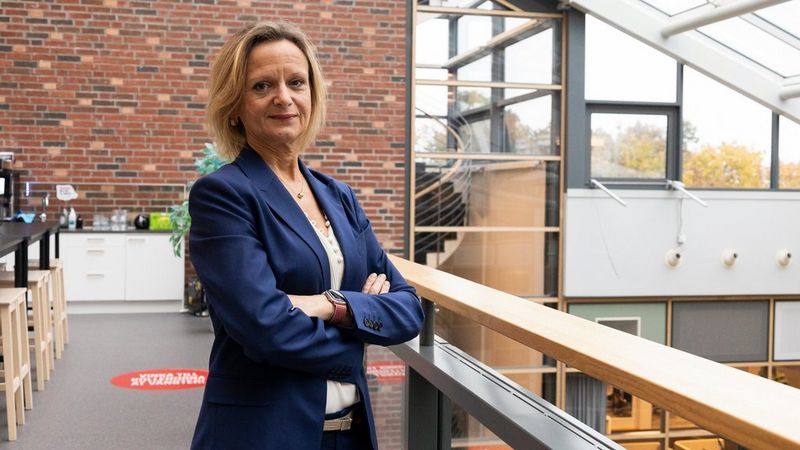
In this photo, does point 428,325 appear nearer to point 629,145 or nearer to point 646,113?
point 629,145

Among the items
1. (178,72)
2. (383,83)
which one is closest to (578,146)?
(383,83)

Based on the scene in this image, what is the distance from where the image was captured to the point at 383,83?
8852 millimetres

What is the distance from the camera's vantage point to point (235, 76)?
59.6 inches

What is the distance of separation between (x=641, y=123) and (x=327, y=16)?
387 cm

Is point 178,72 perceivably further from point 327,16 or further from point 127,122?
point 327,16

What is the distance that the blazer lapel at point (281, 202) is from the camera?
1479mm

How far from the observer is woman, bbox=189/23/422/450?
139 centimetres

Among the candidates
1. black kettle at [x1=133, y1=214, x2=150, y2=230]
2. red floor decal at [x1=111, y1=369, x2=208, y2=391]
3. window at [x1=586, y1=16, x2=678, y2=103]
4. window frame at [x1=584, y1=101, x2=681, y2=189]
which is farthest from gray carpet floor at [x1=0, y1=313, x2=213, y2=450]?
window at [x1=586, y1=16, x2=678, y2=103]

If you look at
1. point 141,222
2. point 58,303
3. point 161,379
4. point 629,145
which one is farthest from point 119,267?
point 629,145

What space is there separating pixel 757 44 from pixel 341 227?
8685 mm

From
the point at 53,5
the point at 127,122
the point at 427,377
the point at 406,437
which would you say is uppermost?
the point at 53,5

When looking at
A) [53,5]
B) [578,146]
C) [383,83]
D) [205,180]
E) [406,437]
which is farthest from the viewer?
[578,146]

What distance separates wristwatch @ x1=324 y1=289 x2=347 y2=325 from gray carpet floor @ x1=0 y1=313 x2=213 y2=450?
2.81 metres

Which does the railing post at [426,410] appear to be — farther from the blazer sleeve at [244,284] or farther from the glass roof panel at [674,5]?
the glass roof panel at [674,5]
